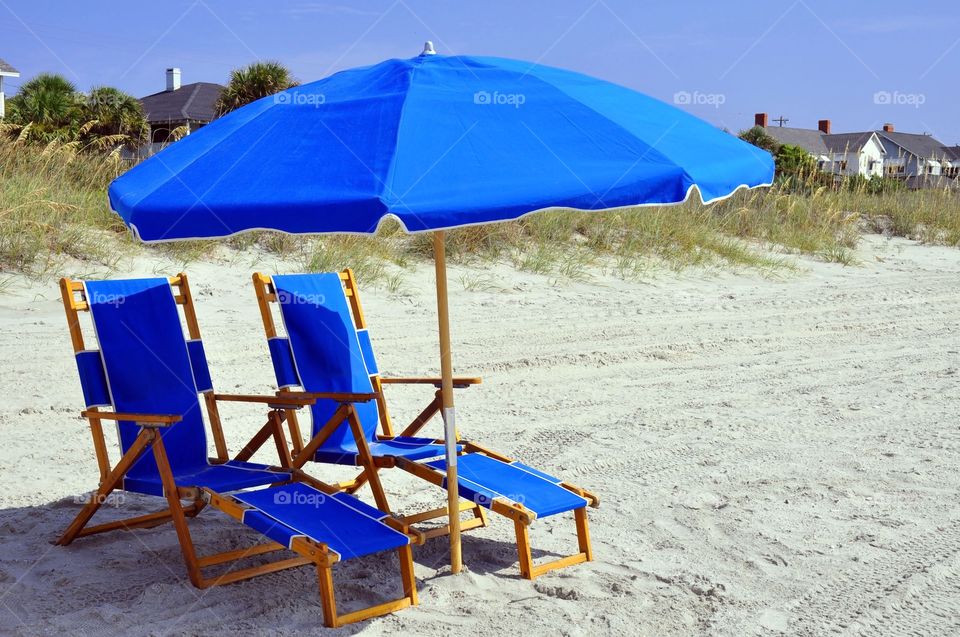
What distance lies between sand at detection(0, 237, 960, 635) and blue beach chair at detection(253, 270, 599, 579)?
0.28m

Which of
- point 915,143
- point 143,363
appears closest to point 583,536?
point 143,363

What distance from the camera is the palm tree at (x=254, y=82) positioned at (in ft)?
80.7

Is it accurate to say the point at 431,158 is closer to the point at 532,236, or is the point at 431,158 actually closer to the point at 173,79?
the point at 532,236

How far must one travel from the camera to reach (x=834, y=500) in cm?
488

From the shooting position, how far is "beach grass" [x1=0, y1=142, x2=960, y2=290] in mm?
8891

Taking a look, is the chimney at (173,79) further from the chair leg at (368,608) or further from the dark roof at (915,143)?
the dark roof at (915,143)

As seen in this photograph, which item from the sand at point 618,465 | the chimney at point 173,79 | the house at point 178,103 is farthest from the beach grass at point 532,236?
the chimney at point 173,79

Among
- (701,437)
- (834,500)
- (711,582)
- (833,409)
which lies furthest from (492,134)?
(833,409)

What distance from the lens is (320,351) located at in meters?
4.71

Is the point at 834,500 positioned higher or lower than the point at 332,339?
lower

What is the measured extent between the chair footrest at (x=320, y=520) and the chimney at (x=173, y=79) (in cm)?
3865

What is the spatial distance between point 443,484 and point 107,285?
175 cm

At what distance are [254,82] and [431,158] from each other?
22964mm

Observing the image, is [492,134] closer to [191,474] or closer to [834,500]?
[191,474]
